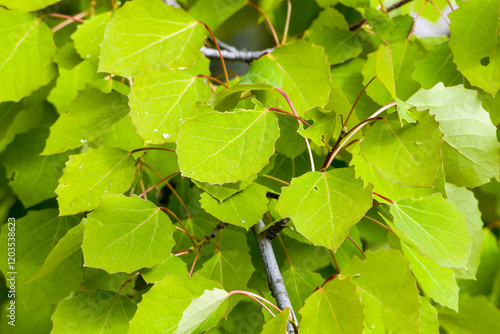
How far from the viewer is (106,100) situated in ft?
1.12

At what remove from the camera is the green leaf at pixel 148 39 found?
0.30 m

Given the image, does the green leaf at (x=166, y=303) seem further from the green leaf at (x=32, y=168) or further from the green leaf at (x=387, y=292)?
the green leaf at (x=32, y=168)

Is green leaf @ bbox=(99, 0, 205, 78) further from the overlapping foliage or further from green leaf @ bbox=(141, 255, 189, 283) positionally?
green leaf @ bbox=(141, 255, 189, 283)

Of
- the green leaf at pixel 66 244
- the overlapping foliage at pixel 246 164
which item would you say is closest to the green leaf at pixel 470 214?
the overlapping foliage at pixel 246 164

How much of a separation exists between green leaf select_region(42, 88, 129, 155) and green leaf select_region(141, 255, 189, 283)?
0.35ft

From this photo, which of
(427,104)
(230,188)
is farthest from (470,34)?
(230,188)

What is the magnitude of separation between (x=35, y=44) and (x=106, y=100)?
→ 9 cm

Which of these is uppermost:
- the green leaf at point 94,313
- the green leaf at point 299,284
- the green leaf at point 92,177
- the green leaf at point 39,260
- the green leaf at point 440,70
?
the green leaf at point 440,70

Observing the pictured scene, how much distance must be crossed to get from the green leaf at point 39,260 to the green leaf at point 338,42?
0.28 metres

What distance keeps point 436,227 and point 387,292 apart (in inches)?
2.3

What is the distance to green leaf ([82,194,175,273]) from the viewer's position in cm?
27

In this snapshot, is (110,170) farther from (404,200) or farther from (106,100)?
(404,200)

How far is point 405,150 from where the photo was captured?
262mm

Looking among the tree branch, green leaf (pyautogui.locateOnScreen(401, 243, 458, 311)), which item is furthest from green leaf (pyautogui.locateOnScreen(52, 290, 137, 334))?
green leaf (pyautogui.locateOnScreen(401, 243, 458, 311))
